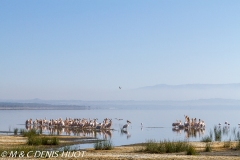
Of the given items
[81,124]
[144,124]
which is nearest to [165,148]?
[81,124]

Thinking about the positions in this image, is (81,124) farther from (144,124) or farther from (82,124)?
(144,124)

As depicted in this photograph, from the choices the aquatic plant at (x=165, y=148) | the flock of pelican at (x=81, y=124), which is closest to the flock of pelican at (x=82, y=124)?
the flock of pelican at (x=81, y=124)

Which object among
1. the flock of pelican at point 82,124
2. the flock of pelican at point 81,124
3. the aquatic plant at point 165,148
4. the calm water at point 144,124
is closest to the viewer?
the aquatic plant at point 165,148

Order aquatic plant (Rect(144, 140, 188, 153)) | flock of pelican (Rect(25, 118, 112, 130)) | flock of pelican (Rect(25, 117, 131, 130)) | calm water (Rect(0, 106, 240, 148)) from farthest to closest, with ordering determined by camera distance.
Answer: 1. flock of pelican (Rect(25, 118, 112, 130))
2. flock of pelican (Rect(25, 117, 131, 130))
3. calm water (Rect(0, 106, 240, 148))
4. aquatic plant (Rect(144, 140, 188, 153))

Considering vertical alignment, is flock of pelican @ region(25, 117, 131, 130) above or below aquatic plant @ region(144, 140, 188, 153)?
above

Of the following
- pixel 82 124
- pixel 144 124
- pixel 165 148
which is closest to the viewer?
pixel 165 148

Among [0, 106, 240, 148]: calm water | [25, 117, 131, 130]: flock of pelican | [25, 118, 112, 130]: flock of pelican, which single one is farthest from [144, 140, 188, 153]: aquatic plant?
[25, 118, 112, 130]: flock of pelican

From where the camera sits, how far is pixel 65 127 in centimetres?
4553

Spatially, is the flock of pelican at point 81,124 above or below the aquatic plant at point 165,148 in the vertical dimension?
above

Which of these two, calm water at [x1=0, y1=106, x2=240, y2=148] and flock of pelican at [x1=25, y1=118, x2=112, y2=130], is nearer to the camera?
calm water at [x1=0, y1=106, x2=240, y2=148]

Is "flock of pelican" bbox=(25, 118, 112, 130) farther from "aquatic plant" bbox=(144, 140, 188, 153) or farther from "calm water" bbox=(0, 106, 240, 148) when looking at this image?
"aquatic plant" bbox=(144, 140, 188, 153)

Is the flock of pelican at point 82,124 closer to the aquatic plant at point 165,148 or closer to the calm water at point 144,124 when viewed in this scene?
the calm water at point 144,124

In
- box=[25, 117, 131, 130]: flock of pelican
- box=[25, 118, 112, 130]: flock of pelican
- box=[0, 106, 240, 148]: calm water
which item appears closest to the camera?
box=[0, 106, 240, 148]: calm water

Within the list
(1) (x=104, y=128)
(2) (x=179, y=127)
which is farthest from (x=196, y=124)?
(1) (x=104, y=128)
